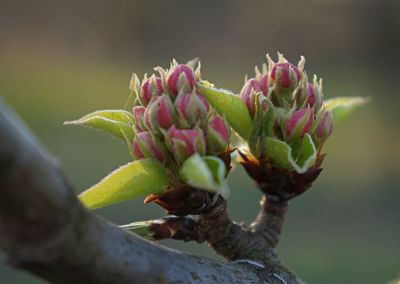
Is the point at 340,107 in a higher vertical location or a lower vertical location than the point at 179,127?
higher

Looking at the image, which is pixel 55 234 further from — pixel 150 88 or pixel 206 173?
pixel 150 88

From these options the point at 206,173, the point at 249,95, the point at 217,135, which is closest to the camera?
the point at 206,173

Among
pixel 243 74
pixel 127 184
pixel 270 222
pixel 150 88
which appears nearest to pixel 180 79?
pixel 150 88

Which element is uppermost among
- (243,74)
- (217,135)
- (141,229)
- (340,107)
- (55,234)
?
(243,74)

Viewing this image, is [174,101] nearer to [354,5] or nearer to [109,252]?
[109,252]

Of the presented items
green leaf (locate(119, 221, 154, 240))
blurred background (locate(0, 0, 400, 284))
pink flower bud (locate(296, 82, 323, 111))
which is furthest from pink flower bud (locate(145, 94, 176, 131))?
blurred background (locate(0, 0, 400, 284))

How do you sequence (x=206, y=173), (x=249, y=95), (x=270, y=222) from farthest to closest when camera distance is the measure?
(x=270, y=222)
(x=249, y=95)
(x=206, y=173)
